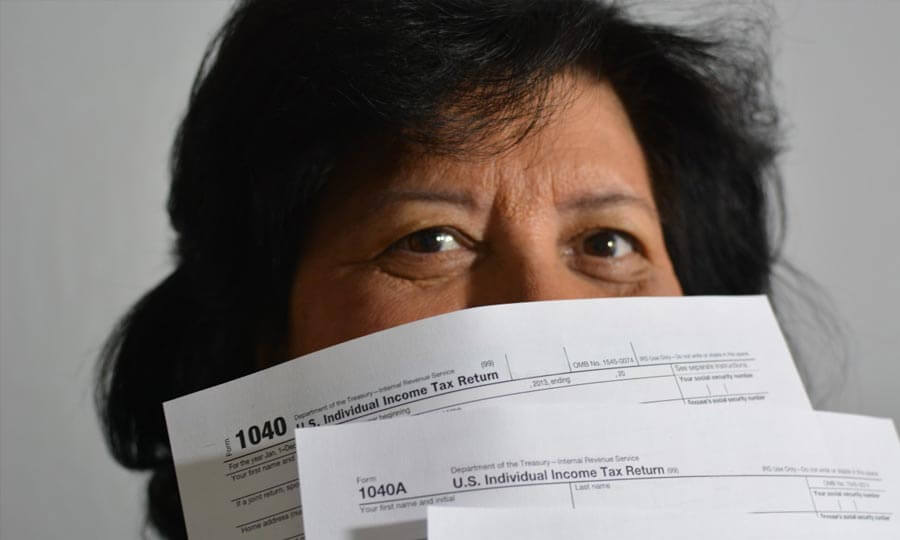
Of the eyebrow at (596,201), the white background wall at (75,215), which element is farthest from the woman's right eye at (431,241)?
the white background wall at (75,215)

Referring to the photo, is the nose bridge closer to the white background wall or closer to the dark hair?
the dark hair

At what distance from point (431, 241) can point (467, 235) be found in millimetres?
40

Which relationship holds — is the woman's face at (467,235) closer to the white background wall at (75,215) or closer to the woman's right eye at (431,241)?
the woman's right eye at (431,241)

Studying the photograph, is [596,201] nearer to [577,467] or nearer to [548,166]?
[548,166]

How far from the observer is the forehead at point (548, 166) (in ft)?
3.29

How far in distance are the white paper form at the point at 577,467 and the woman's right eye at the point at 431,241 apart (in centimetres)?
30

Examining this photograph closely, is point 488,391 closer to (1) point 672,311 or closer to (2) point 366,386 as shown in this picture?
(2) point 366,386

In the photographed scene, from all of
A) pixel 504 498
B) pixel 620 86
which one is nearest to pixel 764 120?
pixel 620 86

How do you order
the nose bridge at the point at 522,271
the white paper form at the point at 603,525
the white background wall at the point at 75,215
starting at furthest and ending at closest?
the white background wall at the point at 75,215 < the nose bridge at the point at 522,271 < the white paper form at the point at 603,525

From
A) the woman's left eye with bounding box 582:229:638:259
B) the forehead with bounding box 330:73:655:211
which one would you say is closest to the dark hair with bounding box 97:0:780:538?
the forehead with bounding box 330:73:655:211

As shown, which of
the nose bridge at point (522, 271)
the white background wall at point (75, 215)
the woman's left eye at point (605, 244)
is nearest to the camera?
the nose bridge at point (522, 271)

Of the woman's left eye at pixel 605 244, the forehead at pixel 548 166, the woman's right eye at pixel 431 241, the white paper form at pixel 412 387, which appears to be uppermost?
the forehead at pixel 548 166

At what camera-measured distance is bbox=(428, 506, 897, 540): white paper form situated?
703 millimetres

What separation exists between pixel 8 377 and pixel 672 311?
1146mm
